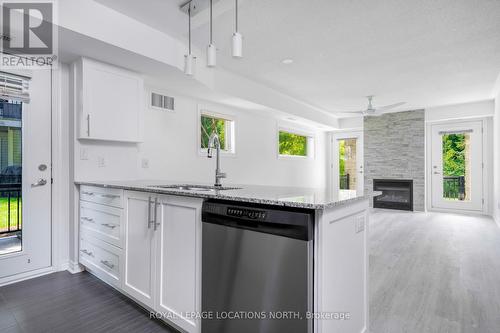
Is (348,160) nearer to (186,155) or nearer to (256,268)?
(186,155)

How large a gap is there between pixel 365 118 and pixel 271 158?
312 cm

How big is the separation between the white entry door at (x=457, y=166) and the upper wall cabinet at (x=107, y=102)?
6594 mm

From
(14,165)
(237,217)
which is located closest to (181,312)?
(237,217)

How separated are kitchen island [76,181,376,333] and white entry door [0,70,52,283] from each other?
74 centimetres

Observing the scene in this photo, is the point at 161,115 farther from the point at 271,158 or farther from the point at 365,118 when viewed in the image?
the point at 365,118

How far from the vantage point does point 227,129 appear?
4.93 m

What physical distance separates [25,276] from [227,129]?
342 cm

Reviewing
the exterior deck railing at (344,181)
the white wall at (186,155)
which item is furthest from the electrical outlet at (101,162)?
the exterior deck railing at (344,181)

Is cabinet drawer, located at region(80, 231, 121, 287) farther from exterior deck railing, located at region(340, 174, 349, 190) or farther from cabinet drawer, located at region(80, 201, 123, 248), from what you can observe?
exterior deck railing, located at region(340, 174, 349, 190)

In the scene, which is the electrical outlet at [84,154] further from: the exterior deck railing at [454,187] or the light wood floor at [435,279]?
the exterior deck railing at [454,187]

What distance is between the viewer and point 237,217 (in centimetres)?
134

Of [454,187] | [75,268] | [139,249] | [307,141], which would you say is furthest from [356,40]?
[454,187]

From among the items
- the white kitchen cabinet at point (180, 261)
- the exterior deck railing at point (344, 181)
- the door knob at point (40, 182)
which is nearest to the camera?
the white kitchen cabinet at point (180, 261)

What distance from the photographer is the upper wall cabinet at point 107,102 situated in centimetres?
261
